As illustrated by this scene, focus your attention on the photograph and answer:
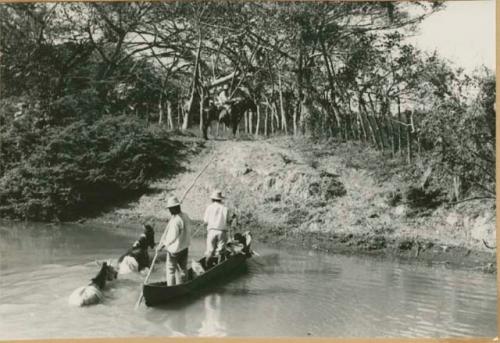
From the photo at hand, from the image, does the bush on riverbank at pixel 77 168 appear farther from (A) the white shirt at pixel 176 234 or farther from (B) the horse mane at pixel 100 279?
(A) the white shirt at pixel 176 234

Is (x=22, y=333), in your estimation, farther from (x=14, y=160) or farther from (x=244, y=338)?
(x=14, y=160)

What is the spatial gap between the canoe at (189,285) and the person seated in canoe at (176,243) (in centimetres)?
25

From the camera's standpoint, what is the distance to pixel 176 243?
442 inches

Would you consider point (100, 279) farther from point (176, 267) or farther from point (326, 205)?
point (326, 205)

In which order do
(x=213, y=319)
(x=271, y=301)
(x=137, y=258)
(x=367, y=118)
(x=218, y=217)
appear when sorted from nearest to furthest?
(x=213, y=319)
(x=271, y=301)
(x=137, y=258)
(x=218, y=217)
(x=367, y=118)

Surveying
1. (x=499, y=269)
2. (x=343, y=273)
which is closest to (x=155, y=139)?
(x=343, y=273)

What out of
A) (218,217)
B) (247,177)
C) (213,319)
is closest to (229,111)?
(247,177)

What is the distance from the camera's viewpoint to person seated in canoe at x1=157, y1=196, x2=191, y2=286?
11.1m

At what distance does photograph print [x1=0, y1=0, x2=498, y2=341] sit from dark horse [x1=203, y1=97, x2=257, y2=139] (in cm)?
7

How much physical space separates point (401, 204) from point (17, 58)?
14649mm

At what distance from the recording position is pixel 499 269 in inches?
390

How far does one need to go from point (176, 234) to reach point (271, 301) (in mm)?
2362

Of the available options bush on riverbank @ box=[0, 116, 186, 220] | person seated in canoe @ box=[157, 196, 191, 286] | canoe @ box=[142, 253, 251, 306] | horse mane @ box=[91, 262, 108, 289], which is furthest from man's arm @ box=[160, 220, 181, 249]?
bush on riverbank @ box=[0, 116, 186, 220]

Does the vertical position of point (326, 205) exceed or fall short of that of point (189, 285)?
it exceeds it
